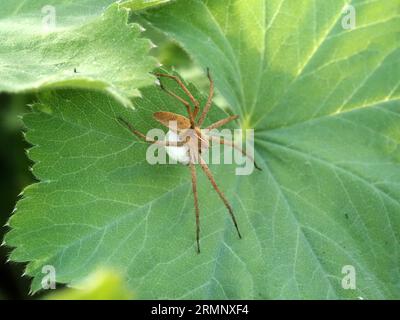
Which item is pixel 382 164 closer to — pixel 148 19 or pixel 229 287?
pixel 229 287

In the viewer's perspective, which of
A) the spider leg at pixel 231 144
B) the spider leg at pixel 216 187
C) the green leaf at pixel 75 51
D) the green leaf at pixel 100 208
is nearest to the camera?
the green leaf at pixel 75 51

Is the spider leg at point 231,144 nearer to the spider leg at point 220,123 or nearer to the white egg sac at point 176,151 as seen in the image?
the spider leg at point 220,123

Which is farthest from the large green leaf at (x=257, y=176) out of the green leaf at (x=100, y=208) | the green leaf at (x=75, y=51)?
the green leaf at (x=75, y=51)

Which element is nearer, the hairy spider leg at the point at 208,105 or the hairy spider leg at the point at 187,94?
the hairy spider leg at the point at 187,94

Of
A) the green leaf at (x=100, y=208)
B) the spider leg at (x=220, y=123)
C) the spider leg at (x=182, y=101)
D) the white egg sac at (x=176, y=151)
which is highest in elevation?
the spider leg at (x=182, y=101)

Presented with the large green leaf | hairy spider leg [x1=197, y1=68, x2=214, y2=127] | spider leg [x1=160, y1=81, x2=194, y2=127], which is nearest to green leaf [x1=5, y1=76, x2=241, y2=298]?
the large green leaf

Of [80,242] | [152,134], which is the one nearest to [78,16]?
[152,134]

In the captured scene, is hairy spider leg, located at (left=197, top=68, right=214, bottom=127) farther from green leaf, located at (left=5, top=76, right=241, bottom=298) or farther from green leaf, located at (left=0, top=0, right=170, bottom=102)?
green leaf, located at (left=0, top=0, right=170, bottom=102)

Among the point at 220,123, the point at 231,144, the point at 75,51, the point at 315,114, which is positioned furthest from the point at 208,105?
the point at 75,51
